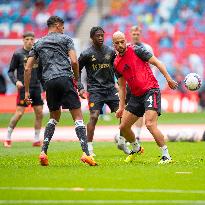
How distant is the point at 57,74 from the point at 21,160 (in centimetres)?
223

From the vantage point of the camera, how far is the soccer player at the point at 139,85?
45.3 ft

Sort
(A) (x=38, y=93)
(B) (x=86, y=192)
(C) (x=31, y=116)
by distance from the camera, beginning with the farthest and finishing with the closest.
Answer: (C) (x=31, y=116) < (A) (x=38, y=93) < (B) (x=86, y=192)

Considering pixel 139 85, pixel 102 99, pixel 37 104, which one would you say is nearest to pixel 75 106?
pixel 139 85

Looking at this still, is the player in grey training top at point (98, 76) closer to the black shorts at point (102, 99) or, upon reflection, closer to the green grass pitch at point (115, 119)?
the black shorts at point (102, 99)

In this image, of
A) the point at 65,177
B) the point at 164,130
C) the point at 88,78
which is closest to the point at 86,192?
the point at 65,177

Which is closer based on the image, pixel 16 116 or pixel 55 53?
pixel 55 53

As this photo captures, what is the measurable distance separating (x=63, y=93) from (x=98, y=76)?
3.38m

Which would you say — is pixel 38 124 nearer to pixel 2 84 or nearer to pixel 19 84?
pixel 19 84

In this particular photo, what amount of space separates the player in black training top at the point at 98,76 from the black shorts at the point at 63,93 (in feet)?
9.86

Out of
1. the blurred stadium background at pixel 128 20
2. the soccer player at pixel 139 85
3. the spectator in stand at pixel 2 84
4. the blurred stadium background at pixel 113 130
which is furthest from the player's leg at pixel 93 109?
the blurred stadium background at pixel 128 20

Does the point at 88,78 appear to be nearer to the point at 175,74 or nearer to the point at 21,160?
the point at 21,160

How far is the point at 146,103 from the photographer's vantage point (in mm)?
13930

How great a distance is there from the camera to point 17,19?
130ft

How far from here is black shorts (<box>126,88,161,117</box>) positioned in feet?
45.5
